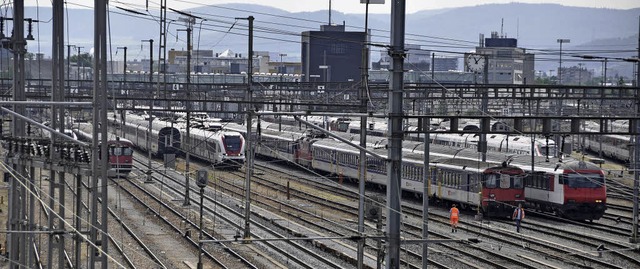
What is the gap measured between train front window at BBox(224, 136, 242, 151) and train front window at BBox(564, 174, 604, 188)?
26099 millimetres

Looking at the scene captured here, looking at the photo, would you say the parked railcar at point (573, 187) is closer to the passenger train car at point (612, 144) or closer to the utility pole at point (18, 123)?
the utility pole at point (18, 123)

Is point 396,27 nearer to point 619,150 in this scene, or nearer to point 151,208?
point 151,208

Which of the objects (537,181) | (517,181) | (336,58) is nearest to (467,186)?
(517,181)

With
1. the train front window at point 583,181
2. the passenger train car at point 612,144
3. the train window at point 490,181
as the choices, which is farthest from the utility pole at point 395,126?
the passenger train car at point 612,144

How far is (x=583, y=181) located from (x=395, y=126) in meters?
24.7

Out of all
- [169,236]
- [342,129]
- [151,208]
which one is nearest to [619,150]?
[342,129]

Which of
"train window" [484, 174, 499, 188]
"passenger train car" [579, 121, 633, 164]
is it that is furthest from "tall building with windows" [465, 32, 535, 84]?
"train window" [484, 174, 499, 188]

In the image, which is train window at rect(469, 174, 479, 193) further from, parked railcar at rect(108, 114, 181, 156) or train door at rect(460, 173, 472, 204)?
parked railcar at rect(108, 114, 181, 156)

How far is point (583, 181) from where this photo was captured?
39.1 metres

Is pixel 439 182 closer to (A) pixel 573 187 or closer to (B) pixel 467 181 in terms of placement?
(B) pixel 467 181

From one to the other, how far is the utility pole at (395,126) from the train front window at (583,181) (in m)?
23.7

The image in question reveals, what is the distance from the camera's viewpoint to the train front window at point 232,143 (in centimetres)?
6056

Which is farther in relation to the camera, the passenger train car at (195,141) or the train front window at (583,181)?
the passenger train car at (195,141)

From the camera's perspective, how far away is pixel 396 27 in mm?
15703
